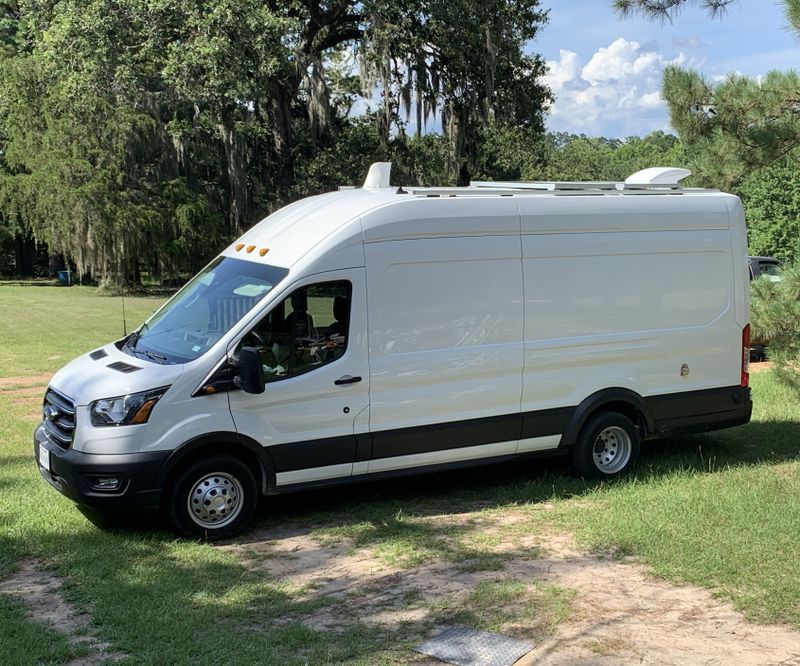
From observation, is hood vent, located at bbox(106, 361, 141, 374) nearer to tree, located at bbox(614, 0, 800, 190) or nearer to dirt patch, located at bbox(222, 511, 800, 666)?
dirt patch, located at bbox(222, 511, 800, 666)

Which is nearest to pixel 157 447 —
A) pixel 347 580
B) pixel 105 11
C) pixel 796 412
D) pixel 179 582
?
pixel 179 582

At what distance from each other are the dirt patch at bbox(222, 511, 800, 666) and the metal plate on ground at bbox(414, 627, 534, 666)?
90 millimetres

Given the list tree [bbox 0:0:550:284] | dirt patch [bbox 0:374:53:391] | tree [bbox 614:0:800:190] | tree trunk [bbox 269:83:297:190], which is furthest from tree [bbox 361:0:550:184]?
tree [bbox 614:0:800:190]

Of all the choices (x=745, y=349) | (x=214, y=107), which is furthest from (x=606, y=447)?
(x=214, y=107)

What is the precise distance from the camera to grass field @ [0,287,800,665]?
16.0 ft

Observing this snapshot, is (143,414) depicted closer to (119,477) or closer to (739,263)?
(119,477)

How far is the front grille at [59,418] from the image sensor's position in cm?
658

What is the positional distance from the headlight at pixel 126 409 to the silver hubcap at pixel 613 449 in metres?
3.98

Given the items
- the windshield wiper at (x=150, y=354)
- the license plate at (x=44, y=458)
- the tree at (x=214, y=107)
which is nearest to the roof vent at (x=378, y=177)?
the windshield wiper at (x=150, y=354)

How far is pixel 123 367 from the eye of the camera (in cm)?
674

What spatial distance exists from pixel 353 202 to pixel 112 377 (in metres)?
2.34

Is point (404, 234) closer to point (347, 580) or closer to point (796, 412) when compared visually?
point (347, 580)

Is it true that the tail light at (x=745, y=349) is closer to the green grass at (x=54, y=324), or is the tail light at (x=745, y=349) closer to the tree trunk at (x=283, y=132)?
the green grass at (x=54, y=324)

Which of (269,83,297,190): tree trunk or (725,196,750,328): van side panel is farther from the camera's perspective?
(269,83,297,190): tree trunk
